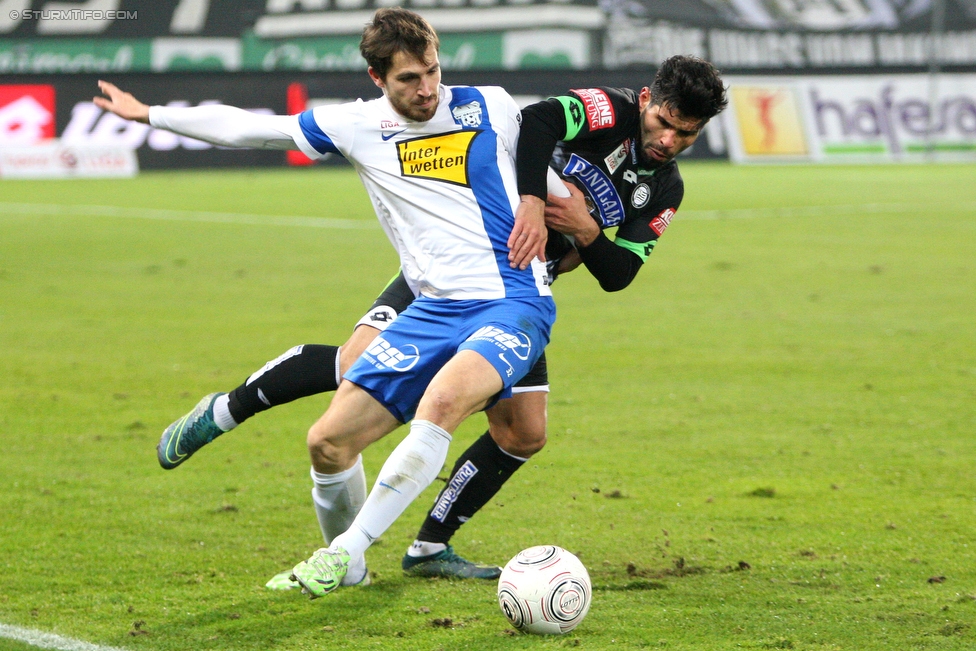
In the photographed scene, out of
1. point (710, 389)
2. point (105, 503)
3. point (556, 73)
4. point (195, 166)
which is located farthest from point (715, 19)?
point (105, 503)

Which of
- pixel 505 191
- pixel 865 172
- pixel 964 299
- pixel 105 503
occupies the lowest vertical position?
pixel 865 172

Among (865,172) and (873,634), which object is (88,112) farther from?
(873,634)

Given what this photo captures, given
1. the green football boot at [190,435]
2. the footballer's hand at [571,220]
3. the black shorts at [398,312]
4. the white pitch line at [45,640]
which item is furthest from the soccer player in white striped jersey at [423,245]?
the white pitch line at [45,640]

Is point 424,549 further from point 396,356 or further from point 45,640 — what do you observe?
point 45,640

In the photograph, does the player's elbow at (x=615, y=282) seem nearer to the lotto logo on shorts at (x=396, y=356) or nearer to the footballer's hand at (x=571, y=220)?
the footballer's hand at (x=571, y=220)

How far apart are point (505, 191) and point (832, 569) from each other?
1961 millimetres

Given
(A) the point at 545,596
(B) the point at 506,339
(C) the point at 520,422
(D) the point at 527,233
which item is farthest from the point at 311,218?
(A) the point at 545,596

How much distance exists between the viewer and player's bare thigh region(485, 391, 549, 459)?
4805mm

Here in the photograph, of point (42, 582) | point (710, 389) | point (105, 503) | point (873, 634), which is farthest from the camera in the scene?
point (710, 389)

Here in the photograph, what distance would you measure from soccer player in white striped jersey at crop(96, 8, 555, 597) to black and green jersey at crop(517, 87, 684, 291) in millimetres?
157

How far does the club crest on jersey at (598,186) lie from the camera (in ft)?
16.2

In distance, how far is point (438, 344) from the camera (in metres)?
4.37

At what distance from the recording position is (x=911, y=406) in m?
7.62

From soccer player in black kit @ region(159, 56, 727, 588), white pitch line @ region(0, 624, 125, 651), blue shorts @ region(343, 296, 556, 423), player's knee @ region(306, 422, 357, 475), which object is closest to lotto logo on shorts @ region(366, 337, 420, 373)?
blue shorts @ region(343, 296, 556, 423)
